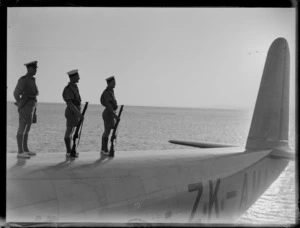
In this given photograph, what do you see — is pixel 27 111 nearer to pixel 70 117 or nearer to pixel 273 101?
pixel 70 117

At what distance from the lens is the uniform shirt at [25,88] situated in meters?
5.95

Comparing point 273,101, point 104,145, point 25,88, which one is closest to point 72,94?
point 25,88

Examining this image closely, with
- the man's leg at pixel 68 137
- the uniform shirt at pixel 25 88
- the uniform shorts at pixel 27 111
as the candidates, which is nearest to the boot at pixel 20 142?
the uniform shorts at pixel 27 111

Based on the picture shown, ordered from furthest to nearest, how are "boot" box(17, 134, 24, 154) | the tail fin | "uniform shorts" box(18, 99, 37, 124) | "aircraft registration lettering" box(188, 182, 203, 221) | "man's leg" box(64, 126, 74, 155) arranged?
1. the tail fin
2. "aircraft registration lettering" box(188, 182, 203, 221)
3. "man's leg" box(64, 126, 74, 155)
4. "uniform shorts" box(18, 99, 37, 124)
5. "boot" box(17, 134, 24, 154)

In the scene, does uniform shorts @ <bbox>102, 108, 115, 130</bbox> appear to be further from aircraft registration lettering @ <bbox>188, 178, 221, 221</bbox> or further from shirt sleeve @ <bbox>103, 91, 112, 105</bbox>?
aircraft registration lettering @ <bbox>188, 178, 221, 221</bbox>

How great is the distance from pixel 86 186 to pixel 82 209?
0.43 meters

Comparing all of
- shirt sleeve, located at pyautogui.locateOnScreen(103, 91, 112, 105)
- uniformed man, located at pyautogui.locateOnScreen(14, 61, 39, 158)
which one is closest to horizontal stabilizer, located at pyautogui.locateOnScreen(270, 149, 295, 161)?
shirt sleeve, located at pyautogui.locateOnScreen(103, 91, 112, 105)

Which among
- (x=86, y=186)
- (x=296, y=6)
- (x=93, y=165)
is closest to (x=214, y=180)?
(x=93, y=165)

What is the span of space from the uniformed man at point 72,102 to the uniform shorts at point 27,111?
1.92 feet

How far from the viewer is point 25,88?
598cm

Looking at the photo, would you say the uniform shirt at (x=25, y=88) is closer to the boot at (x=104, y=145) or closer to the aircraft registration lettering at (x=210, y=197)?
the boot at (x=104, y=145)

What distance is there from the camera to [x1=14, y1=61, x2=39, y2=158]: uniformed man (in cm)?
595

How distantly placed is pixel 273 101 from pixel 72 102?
8.48 metres

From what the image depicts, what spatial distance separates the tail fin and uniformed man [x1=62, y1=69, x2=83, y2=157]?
7507 millimetres
